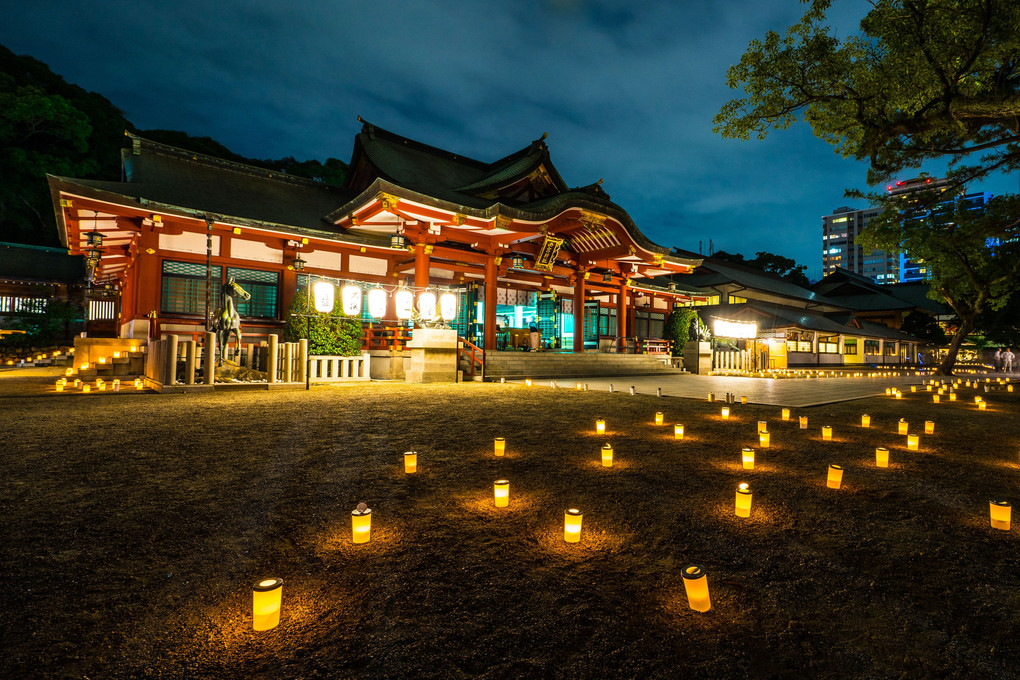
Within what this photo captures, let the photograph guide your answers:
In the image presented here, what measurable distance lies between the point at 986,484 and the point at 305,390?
10334 millimetres

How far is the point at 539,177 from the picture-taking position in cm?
1844

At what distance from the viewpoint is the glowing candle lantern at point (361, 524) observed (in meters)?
2.38

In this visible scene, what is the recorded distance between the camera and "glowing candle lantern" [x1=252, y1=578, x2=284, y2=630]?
1.63m

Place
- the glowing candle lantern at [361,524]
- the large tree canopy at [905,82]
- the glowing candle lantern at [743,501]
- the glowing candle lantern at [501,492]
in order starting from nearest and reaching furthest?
→ the glowing candle lantern at [361,524]
the glowing candle lantern at [743,501]
the glowing candle lantern at [501,492]
the large tree canopy at [905,82]

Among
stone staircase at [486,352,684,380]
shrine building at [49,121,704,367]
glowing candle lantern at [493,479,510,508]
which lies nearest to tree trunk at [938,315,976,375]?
shrine building at [49,121,704,367]

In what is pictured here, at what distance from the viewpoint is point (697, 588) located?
5.91ft

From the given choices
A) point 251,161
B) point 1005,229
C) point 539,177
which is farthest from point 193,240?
point 251,161

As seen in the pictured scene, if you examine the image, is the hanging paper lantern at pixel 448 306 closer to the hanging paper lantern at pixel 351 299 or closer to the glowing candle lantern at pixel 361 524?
the hanging paper lantern at pixel 351 299

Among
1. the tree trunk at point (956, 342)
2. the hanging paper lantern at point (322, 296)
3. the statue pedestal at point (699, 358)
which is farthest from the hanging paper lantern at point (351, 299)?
the tree trunk at point (956, 342)

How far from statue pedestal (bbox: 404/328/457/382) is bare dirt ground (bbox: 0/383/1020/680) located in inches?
275

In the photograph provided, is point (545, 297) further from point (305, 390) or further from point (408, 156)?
point (305, 390)

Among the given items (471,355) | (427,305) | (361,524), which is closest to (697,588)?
(361,524)

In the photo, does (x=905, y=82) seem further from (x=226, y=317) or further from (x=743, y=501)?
(x=226, y=317)

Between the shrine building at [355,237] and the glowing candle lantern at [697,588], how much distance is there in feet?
36.5
